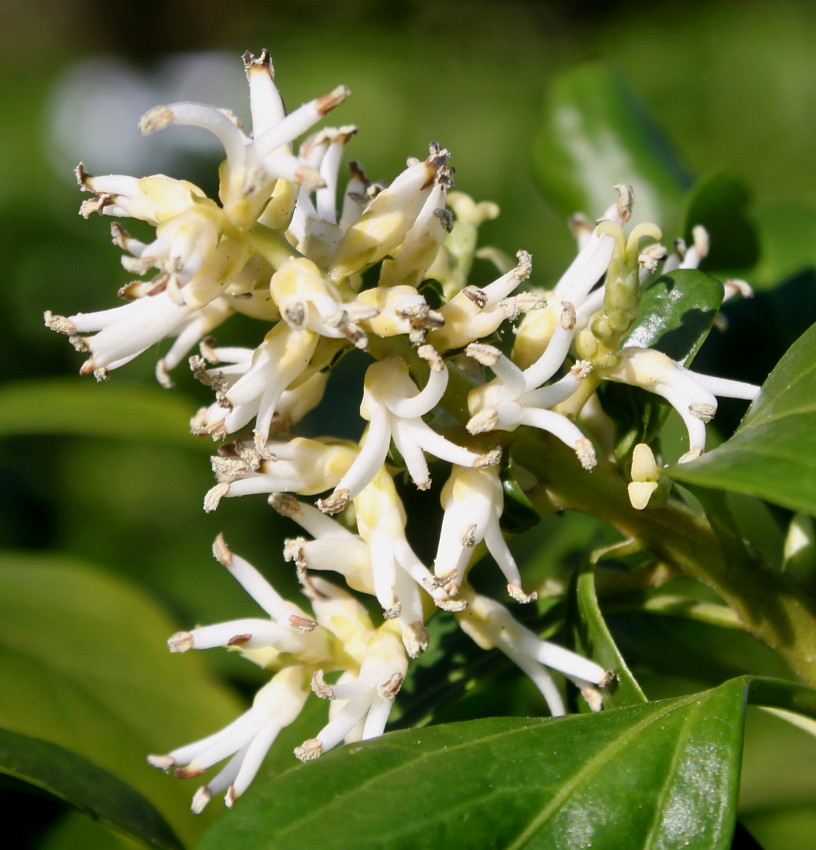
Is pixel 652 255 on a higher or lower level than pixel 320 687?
higher

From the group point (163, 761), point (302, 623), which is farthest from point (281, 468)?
point (163, 761)

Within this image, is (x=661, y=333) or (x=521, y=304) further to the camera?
(x=661, y=333)

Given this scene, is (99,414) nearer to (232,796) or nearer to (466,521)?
(232,796)

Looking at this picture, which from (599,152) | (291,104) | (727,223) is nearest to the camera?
(727,223)

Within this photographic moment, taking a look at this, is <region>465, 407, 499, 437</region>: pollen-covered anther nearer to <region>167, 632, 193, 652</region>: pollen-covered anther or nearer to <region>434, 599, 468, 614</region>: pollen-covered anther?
<region>434, 599, 468, 614</region>: pollen-covered anther

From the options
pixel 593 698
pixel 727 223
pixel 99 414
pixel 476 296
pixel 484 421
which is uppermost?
pixel 476 296

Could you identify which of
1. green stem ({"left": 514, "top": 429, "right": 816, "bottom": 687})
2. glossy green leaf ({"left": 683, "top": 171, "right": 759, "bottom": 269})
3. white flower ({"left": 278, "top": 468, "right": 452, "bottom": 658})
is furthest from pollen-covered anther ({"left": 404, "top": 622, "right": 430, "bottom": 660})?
glossy green leaf ({"left": 683, "top": 171, "right": 759, "bottom": 269})

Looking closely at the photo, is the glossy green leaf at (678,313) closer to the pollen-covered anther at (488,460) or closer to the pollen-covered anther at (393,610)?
the pollen-covered anther at (488,460)

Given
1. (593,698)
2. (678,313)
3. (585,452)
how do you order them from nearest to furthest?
(585,452) < (593,698) < (678,313)
